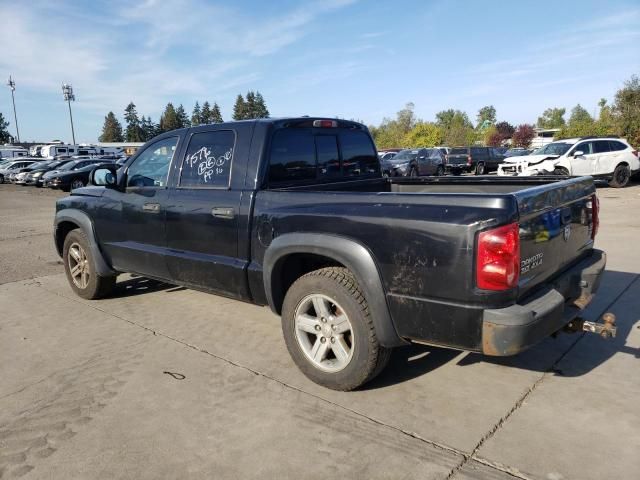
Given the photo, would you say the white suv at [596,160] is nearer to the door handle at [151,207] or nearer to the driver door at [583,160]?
the driver door at [583,160]

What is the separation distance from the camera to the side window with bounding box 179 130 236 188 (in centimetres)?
400

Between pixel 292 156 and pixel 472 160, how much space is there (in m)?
28.0

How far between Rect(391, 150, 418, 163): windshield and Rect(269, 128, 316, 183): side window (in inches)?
866

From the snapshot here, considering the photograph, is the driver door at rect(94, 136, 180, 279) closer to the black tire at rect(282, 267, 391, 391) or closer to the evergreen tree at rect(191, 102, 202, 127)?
the black tire at rect(282, 267, 391, 391)

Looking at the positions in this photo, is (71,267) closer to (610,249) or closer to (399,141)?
(610,249)

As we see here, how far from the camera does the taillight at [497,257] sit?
8.33 feet

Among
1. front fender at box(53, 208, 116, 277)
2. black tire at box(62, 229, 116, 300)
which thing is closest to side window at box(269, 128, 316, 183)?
front fender at box(53, 208, 116, 277)

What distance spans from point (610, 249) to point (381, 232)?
6.05 m

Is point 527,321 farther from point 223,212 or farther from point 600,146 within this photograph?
point 600,146

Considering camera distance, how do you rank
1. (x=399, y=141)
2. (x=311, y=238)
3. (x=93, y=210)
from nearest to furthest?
(x=311, y=238)
(x=93, y=210)
(x=399, y=141)

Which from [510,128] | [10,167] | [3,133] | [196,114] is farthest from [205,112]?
[10,167]

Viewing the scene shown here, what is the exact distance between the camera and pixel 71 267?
5.72 meters

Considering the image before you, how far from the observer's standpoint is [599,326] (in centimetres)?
298

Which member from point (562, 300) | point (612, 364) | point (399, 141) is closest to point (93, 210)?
point (562, 300)
